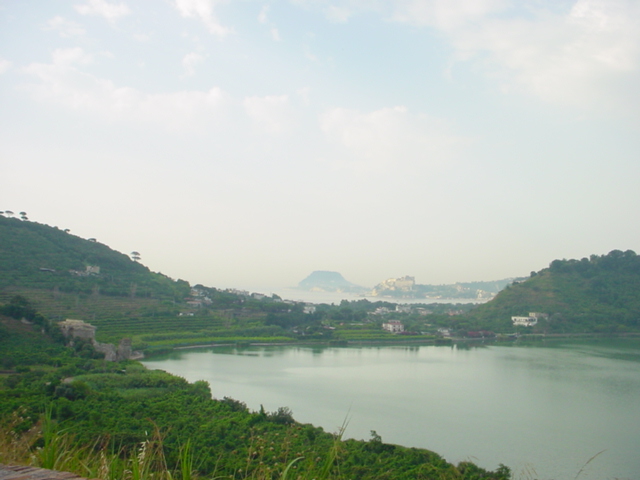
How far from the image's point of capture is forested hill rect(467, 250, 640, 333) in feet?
82.5

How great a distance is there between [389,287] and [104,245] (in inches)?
2354

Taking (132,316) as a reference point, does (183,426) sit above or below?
below

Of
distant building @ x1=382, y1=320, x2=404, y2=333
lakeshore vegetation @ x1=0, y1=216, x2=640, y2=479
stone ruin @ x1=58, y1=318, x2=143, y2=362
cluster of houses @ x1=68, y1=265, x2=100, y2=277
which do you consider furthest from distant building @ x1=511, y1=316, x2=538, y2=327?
cluster of houses @ x1=68, y1=265, x2=100, y2=277

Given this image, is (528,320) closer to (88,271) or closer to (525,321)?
(525,321)

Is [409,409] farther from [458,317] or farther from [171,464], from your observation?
[458,317]

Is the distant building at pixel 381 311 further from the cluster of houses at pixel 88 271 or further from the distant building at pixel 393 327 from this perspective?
the cluster of houses at pixel 88 271

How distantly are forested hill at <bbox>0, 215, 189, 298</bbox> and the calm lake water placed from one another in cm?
620

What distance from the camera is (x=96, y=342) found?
1256 cm

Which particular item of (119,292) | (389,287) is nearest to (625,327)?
(119,292)

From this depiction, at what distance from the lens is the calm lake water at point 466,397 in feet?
23.9

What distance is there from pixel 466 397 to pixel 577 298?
20070 millimetres

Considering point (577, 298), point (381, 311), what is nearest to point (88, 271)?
point (381, 311)

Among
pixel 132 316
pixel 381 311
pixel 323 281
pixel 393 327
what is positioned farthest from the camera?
pixel 323 281

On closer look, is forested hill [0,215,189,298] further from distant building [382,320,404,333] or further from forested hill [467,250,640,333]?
forested hill [467,250,640,333]
